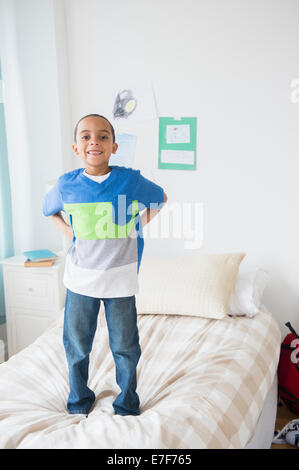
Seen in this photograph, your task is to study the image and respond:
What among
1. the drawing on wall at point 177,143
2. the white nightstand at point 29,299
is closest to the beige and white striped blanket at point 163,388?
the white nightstand at point 29,299

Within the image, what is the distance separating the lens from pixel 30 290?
2498 millimetres

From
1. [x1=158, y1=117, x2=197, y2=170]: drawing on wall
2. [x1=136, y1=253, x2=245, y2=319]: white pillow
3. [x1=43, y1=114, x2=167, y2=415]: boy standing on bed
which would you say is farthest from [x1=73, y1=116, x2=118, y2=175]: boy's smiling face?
[x1=158, y1=117, x2=197, y2=170]: drawing on wall

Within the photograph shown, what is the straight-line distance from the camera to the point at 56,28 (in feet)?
8.51

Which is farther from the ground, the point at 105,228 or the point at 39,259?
the point at 105,228

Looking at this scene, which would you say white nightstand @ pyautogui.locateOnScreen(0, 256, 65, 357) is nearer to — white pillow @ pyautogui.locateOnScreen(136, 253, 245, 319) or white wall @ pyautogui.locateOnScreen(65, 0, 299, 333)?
white pillow @ pyautogui.locateOnScreen(136, 253, 245, 319)

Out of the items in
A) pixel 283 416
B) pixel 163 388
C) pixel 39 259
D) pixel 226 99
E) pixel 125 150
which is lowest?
pixel 283 416

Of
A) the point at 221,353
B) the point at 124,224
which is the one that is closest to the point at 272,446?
the point at 221,353

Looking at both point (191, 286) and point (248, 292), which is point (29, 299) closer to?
point (191, 286)

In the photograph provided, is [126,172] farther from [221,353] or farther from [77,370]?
[221,353]

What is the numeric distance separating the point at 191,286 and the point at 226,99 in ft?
3.46

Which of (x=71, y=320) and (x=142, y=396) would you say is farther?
(x=142, y=396)

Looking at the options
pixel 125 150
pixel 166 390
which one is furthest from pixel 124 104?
pixel 166 390
